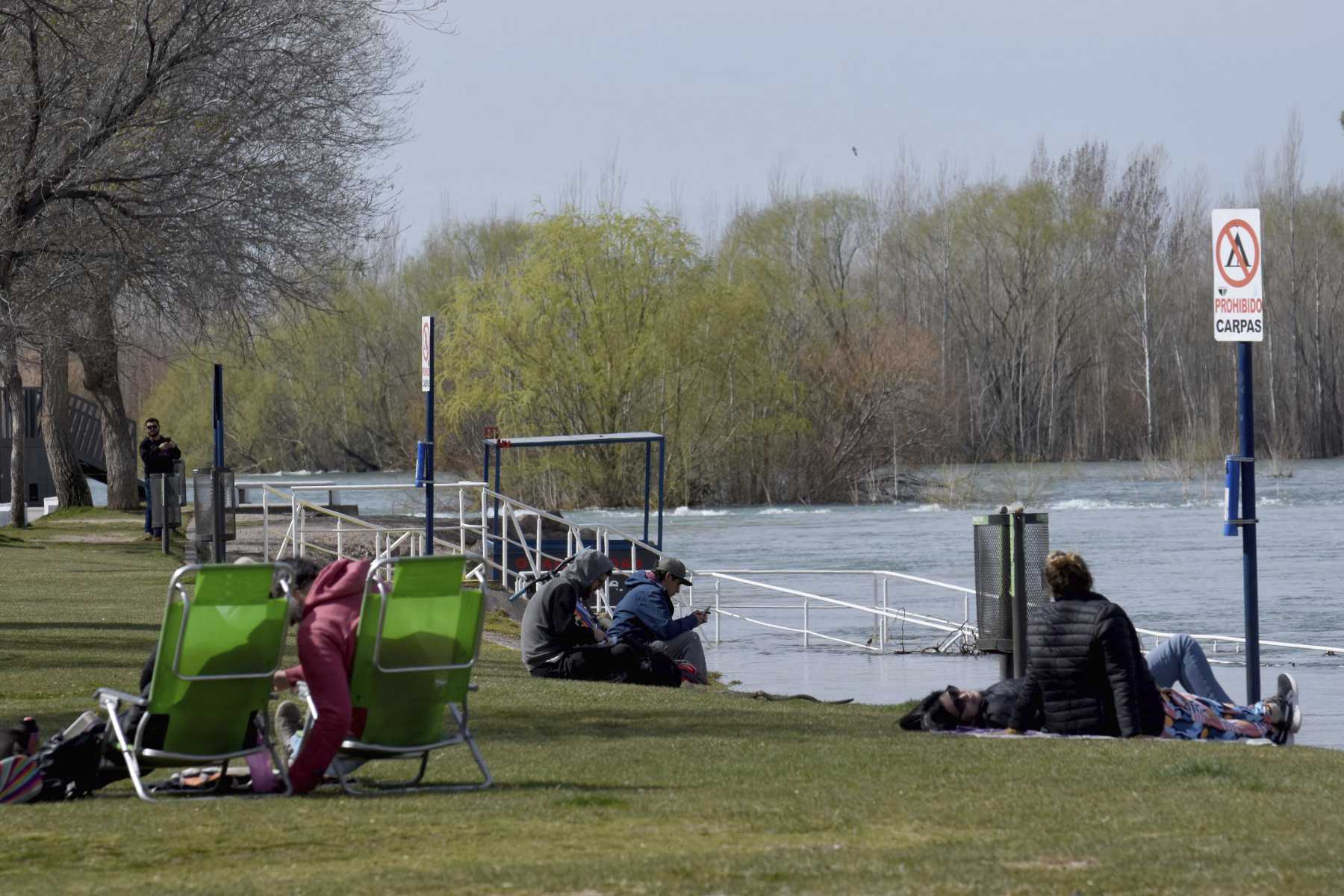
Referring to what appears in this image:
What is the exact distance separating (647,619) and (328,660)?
6.04 meters

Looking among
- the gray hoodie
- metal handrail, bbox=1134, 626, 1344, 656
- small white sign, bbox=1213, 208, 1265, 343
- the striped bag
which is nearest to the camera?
the striped bag

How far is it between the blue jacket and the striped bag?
6.30m

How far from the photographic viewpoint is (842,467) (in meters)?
58.5

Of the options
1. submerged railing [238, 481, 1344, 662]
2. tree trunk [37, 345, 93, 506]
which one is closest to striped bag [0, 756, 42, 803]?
submerged railing [238, 481, 1344, 662]

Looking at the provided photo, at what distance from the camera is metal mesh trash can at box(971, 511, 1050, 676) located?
36.6ft

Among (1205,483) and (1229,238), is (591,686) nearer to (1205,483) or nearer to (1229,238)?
(1229,238)

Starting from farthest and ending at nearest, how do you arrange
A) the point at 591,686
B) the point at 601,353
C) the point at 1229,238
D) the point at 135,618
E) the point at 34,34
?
the point at 601,353
the point at 135,618
the point at 34,34
the point at 591,686
the point at 1229,238

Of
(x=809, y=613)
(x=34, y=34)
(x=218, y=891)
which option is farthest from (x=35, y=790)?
(x=809, y=613)

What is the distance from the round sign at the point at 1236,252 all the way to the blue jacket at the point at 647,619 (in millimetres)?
4418

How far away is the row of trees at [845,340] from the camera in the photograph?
183 feet

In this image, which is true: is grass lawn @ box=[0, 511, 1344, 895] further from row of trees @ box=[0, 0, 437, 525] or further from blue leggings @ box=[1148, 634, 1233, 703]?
row of trees @ box=[0, 0, 437, 525]

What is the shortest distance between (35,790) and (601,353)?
48624mm

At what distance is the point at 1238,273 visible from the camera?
1135 centimetres

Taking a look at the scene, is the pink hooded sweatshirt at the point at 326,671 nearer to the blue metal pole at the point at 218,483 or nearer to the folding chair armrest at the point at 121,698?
the folding chair armrest at the point at 121,698
